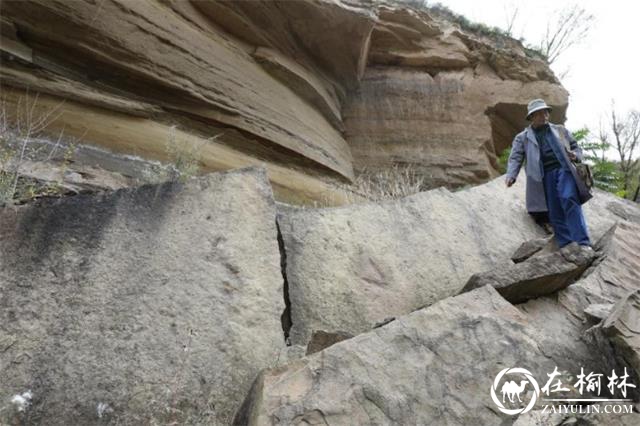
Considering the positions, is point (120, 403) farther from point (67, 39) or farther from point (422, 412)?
point (67, 39)

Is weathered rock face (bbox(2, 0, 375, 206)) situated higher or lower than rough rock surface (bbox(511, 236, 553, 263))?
lower

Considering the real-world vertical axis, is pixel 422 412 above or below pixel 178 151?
above

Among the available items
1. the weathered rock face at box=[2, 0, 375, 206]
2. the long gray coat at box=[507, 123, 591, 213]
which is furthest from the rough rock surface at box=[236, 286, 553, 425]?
the weathered rock face at box=[2, 0, 375, 206]

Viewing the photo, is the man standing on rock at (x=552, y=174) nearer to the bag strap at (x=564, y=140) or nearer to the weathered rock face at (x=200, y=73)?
the bag strap at (x=564, y=140)

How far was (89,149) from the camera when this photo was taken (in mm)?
5188

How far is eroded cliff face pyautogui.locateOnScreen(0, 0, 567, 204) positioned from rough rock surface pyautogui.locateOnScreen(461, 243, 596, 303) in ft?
A: 11.5

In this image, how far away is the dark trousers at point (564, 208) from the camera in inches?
180

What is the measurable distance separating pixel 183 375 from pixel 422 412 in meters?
1.14

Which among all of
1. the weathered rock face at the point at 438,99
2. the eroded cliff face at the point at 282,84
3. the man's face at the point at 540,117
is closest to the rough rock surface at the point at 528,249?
the man's face at the point at 540,117

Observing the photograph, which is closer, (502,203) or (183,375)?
(183,375)

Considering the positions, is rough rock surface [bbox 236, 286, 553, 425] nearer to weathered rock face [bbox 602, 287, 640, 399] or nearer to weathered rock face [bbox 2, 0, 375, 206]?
weathered rock face [bbox 602, 287, 640, 399]

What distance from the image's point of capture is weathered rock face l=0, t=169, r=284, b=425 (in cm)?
247

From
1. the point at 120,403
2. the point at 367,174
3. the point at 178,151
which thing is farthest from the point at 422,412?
the point at 367,174

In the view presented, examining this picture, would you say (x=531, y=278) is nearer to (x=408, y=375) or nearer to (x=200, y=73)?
(x=408, y=375)
